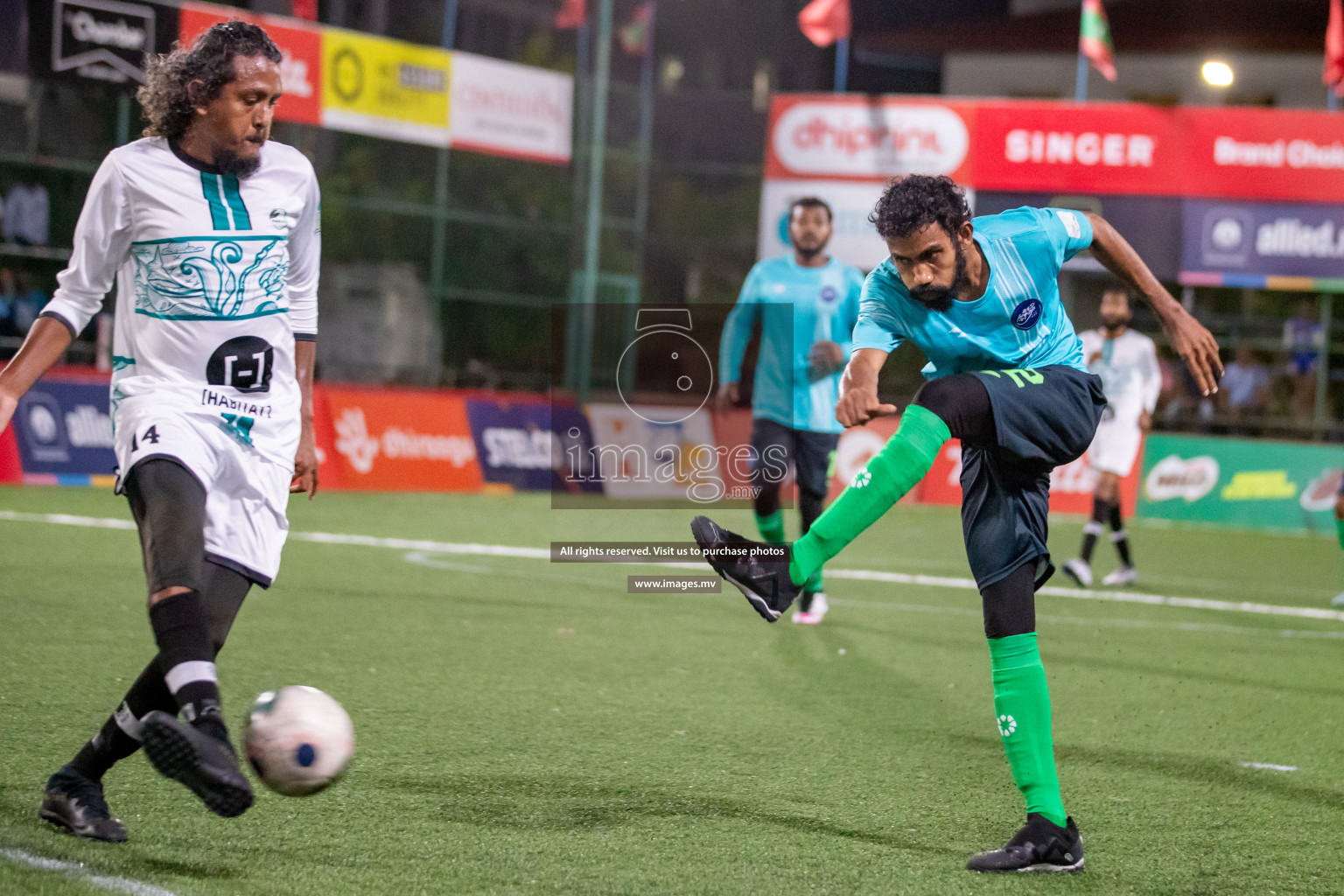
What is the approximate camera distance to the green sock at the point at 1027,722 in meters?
4.07

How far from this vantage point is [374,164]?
28.7 m

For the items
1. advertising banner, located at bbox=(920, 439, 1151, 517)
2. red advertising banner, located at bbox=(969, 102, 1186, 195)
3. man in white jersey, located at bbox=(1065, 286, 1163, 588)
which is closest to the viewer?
man in white jersey, located at bbox=(1065, 286, 1163, 588)

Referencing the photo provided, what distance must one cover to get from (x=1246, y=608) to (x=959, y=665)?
4.03 m

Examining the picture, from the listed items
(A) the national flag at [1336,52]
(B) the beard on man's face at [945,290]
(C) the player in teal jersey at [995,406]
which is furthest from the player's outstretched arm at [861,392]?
(A) the national flag at [1336,52]

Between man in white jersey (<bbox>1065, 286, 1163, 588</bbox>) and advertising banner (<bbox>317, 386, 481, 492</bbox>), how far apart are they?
25.2ft

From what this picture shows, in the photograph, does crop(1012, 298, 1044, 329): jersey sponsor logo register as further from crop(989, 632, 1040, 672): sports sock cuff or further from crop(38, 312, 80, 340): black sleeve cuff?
crop(38, 312, 80, 340): black sleeve cuff

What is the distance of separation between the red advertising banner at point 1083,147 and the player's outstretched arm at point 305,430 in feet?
62.0

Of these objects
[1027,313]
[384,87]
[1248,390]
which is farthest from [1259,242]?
[1027,313]

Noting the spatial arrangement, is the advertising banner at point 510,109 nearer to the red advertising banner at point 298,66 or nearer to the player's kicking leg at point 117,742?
the red advertising banner at point 298,66

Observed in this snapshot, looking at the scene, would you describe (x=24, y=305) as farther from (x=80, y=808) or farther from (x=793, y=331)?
(x=80, y=808)

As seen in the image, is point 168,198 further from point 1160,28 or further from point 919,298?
point 1160,28

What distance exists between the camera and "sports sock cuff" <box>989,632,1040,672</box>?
A: 13.5ft

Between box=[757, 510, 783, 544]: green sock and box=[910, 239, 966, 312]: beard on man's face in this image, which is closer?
box=[910, 239, 966, 312]: beard on man's face

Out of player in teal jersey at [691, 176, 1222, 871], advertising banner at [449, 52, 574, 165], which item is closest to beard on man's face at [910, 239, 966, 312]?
player in teal jersey at [691, 176, 1222, 871]
